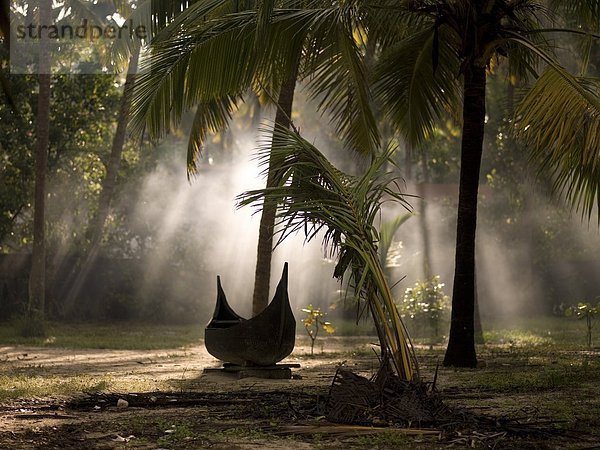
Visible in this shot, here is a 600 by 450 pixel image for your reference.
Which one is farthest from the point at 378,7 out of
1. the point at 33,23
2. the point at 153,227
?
the point at 153,227

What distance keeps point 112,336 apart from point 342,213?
13.7 m

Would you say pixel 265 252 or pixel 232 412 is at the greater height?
pixel 265 252

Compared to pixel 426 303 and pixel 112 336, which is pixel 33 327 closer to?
pixel 112 336

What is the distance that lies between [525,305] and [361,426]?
78.6 ft

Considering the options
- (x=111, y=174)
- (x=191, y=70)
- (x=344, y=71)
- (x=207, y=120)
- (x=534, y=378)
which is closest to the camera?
(x=534, y=378)

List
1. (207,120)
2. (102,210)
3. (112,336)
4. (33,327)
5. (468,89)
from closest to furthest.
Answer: (468,89) → (207,120) → (33,327) → (112,336) → (102,210)

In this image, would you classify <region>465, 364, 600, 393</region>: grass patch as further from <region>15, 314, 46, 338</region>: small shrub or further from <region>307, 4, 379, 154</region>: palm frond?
<region>15, 314, 46, 338</region>: small shrub

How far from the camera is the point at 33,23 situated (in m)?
25.8

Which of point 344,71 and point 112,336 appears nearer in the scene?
point 344,71

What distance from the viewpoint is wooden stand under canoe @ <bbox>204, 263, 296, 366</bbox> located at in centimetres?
1122

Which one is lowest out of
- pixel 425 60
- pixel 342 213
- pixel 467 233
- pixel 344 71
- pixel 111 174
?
pixel 342 213

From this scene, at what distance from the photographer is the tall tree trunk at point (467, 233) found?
41.5 ft

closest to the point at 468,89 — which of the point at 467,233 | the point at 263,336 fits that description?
the point at 467,233

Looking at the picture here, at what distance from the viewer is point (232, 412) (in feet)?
27.6
